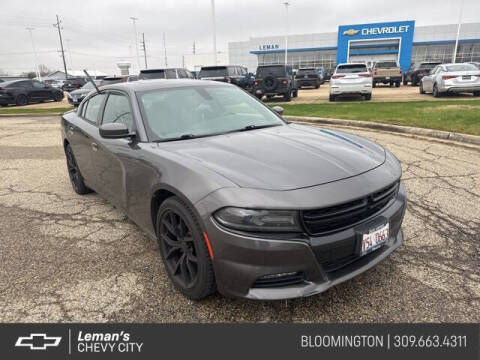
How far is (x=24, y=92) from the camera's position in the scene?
69.1ft

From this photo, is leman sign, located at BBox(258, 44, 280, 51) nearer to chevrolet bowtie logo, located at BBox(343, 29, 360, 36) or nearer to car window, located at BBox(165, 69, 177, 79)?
chevrolet bowtie logo, located at BBox(343, 29, 360, 36)

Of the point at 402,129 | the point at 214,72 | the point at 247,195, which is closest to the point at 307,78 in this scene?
the point at 214,72

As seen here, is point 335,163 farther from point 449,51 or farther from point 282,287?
point 449,51

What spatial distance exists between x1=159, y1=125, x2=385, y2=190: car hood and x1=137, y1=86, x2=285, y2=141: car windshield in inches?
8.0

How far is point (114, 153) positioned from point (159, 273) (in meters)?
1.21

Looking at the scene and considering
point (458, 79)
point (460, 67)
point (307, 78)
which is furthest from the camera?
point (307, 78)

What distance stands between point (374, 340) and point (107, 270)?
6.98 feet

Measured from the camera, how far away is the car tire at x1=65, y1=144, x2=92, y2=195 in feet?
15.6

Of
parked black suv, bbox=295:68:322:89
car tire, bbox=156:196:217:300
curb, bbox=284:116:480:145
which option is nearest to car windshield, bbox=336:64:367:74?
curb, bbox=284:116:480:145

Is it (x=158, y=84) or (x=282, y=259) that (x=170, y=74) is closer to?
(x=158, y=84)

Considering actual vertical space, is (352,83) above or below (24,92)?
above

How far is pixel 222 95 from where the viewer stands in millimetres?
3684

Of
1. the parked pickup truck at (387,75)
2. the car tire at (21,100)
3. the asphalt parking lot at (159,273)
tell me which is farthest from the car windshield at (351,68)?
the car tire at (21,100)

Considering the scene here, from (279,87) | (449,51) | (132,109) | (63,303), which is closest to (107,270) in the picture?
(63,303)
